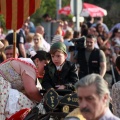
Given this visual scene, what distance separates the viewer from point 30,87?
762 centimetres

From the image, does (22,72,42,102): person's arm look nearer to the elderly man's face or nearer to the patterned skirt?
the patterned skirt

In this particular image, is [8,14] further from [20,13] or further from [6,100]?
[6,100]

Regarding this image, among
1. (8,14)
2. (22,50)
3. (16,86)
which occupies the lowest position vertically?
(22,50)

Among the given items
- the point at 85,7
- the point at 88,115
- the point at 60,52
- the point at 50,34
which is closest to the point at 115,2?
the point at 85,7

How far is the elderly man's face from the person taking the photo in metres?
4.95

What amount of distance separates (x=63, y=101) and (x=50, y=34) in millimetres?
16663

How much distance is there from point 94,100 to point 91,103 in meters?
0.03

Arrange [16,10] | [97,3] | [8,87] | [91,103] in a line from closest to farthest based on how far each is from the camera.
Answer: [91,103] → [8,87] → [16,10] → [97,3]

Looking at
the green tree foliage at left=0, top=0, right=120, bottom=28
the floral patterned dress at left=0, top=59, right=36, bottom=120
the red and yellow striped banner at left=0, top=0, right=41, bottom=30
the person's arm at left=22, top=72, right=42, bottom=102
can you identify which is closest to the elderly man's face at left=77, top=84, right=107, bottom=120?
the person's arm at left=22, top=72, right=42, bottom=102

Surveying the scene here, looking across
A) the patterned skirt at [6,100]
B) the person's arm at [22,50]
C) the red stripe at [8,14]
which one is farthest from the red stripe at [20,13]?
the person's arm at [22,50]

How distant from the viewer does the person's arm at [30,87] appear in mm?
7621

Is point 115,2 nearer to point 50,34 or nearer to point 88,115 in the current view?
point 50,34

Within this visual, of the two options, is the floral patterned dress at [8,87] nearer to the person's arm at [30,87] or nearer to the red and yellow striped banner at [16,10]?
the person's arm at [30,87]

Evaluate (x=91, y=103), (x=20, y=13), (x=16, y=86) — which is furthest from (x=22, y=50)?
(x=91, y=103)
